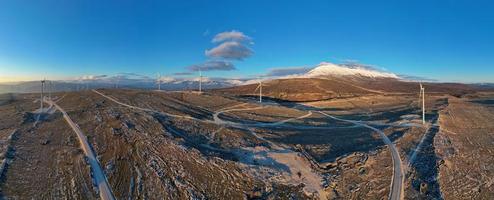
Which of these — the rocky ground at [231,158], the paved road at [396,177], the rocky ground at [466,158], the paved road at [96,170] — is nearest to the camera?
the paved road at [96,170]

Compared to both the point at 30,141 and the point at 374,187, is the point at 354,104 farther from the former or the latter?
the point at 30,141

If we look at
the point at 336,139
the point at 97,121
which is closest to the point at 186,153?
the point at 97,121

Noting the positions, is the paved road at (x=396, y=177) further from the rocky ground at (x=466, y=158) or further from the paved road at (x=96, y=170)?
the paved road at (x=96, y=170)

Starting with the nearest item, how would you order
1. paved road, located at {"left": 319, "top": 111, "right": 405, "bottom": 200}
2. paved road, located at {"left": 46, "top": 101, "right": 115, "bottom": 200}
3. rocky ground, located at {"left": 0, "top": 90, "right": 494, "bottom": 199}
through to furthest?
1. paved road, located at {"left": 46, "top": 101, "right": 115, "bottom": 200}
2. paved road, located at {"left": 319, "top": 111, "right": 405, "bottom": 200}
3. rocky ground, located at {"left": 0, "top": 90, "right": 494, "bottom": 199}

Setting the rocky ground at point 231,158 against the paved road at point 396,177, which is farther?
the rocky ground at point 231,158

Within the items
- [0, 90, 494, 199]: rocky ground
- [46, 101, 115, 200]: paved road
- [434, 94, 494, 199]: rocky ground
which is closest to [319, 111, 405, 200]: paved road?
[0, 90, 494, 199]: rocky ground

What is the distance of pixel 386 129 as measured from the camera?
87438 mm

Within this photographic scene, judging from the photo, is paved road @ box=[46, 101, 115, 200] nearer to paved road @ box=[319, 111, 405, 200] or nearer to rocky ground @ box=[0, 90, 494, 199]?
rocky ground @ box=[0, 90, 494, 199]

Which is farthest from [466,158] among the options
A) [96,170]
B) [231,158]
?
[96,170]

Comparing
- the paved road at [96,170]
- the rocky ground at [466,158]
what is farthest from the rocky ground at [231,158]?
the paved road at [96,170]

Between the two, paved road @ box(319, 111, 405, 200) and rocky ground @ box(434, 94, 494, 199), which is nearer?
paved road @ box(319, 111, 405, 200)

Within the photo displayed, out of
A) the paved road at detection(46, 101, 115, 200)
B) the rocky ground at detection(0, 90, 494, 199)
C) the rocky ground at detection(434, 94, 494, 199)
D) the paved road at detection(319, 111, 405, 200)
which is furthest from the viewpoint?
the rocky ground at detection(0, 90, 494, 199)

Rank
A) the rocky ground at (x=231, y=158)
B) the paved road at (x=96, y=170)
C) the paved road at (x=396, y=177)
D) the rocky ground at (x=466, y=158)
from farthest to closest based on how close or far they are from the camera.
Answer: the rocky ground at (x=231, y=158), the rocky ground at (x=466, y=158), the paved road at (x=396, y=177), the paved road at (x=96, y=170)

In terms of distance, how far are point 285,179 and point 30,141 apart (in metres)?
50.1
